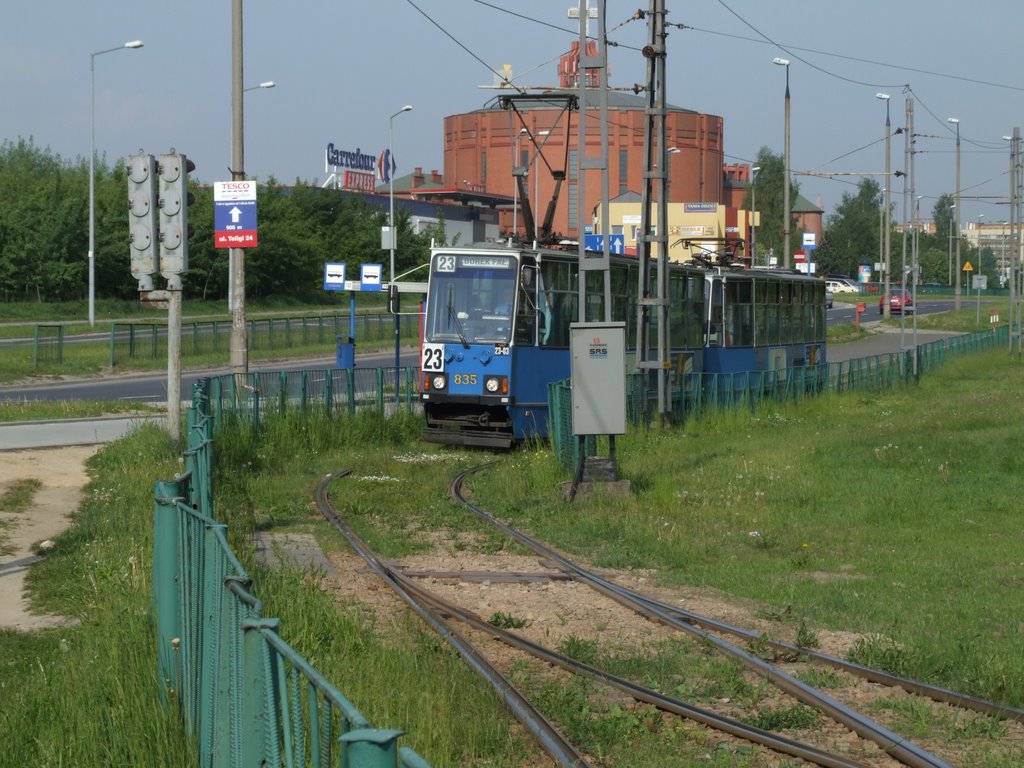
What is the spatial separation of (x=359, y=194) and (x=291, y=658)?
83522 millimetres

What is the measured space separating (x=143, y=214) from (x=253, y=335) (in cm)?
3424

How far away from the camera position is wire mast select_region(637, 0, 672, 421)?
2344cm

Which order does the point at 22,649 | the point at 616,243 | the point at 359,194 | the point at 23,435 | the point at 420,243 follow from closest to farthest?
the point at 22,649
the point at 23,435
the point at 616,243
the point at 420,243
the point at 359,194

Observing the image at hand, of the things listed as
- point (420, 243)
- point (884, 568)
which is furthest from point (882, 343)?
point (884, 568)

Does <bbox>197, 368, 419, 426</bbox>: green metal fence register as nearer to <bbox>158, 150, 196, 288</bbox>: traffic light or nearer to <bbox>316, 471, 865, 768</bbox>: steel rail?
<bbox>158, 150, 196, 288</bbox>: traffic light

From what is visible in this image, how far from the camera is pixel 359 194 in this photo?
3378 inches

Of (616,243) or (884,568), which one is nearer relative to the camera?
(884,568)

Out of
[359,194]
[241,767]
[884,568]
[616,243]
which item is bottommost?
[884,568]

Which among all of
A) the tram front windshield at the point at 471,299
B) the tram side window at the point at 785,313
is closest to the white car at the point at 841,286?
the tram side window at the point at 785,313

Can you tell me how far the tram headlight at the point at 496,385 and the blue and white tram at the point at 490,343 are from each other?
0.05 ft

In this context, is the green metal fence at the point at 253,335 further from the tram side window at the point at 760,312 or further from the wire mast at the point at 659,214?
the wire mast at the point at 659,214

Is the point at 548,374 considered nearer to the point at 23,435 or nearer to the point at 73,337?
the point at 23,435

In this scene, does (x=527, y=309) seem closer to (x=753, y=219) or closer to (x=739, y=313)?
(x=739, y=313)

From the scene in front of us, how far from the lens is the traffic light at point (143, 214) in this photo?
55.3 feet
